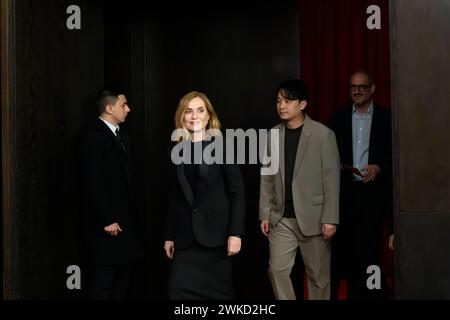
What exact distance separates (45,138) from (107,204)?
52 centimetres

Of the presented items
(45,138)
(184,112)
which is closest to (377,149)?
(184,112)

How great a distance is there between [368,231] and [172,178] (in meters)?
1.28

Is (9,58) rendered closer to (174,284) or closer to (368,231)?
(174,284)

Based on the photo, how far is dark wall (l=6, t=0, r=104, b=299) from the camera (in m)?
3.93

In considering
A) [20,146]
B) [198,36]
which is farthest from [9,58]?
[198,36]

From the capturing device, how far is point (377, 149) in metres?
4.64

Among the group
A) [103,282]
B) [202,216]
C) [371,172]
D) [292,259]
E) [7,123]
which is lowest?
[103,282]

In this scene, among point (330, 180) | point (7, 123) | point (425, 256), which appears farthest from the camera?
point (330, 180)

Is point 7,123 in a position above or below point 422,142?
above

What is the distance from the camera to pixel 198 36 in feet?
18.4

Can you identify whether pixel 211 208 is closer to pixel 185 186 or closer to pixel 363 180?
pixel 185 186

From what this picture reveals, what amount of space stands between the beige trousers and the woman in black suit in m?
0.33

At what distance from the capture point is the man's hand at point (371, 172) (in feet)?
14.9
